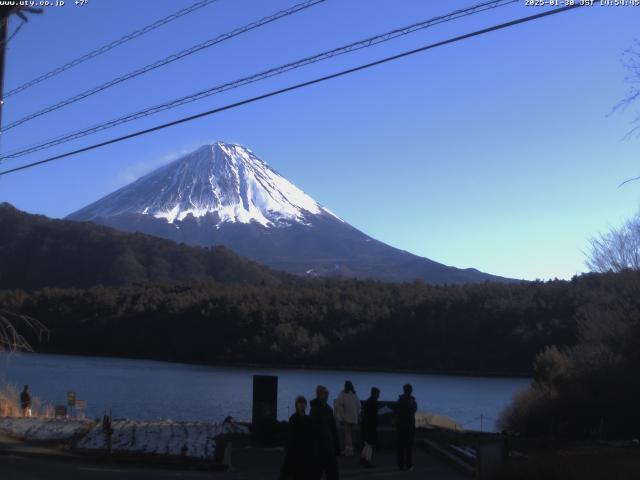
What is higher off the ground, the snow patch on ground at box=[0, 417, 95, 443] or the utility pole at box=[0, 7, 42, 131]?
the utility pole at box=[0, 7, 42, 131]

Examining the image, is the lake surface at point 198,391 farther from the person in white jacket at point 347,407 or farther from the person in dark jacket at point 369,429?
the person in dark jacket at point 369,429

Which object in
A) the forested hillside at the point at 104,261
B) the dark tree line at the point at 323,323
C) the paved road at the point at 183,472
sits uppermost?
the forested hillside at the point at 104,261

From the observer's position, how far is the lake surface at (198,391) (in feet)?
115

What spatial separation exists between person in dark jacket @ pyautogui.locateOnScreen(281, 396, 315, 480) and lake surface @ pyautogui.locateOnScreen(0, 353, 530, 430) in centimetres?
2066

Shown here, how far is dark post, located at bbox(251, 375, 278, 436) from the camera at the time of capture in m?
14.7

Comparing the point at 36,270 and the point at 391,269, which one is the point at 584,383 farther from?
the point at 391,269

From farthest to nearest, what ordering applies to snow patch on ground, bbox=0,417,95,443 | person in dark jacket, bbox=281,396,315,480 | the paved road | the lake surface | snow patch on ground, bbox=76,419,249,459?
1. the lake surface
2. snow patch on ground, bbox=0,417,95,443
3. snow patch on ground, bbox=76,419,249,459
4. the paved road
5. person in dark jacket, bbox=281,396,315,480

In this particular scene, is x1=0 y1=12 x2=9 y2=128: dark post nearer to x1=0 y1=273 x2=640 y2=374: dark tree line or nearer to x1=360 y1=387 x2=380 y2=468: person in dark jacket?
x1=360 y1=387 x2=380 y2=468: person in dark jacket

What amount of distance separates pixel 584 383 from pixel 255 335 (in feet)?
194

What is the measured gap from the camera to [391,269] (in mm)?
197000

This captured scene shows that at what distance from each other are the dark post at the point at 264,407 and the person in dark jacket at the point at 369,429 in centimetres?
244

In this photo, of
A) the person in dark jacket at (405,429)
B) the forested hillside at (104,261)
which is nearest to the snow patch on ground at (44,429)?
the person in dark jacket at (405,429)

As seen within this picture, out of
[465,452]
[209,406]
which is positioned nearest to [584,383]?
[209,406]

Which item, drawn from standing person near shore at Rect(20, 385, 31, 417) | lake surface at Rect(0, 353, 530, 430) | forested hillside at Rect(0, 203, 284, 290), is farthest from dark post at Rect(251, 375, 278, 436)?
forested hillside at Rect(0, 203, 284, 290)
